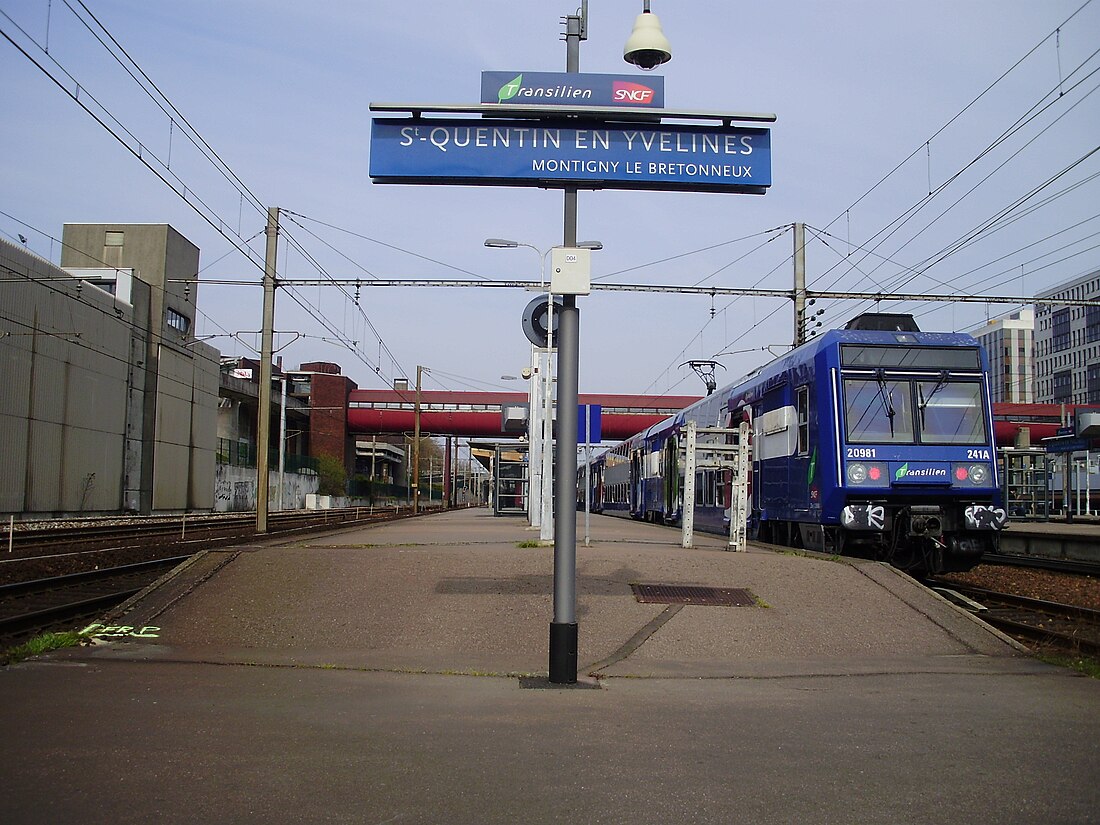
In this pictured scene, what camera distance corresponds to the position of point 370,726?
6.46 metres

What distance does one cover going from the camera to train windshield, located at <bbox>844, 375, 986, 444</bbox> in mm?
15117

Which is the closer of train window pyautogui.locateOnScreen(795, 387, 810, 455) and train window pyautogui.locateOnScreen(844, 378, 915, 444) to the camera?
train window pyautogui.locateOnScreen(844, 378, 915, 444)

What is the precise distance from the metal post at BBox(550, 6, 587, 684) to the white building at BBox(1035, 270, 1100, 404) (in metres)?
104

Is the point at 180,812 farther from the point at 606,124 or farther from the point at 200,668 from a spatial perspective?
the point at 606,124

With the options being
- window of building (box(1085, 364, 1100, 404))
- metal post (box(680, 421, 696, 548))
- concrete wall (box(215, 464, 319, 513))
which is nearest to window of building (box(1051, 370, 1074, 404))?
window of building (box(1085, 364, 1100, 404))

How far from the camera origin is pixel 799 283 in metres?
26.4

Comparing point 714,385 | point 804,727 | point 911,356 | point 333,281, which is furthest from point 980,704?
point 714,385

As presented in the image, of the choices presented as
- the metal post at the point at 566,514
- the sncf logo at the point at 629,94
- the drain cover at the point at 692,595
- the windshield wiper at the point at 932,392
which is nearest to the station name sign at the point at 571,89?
the sncf logo at the point at 629,94

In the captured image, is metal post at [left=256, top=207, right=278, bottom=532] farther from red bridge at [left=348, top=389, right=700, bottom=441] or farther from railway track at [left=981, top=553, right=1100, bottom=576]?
red bridge at [left=348, top=389, right=700, bottom=441]

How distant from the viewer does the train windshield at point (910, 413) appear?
49.6 feet

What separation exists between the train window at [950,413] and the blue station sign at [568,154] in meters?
7.36

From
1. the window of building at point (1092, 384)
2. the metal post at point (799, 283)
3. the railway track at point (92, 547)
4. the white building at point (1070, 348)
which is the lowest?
the railway track at point (92, 547)

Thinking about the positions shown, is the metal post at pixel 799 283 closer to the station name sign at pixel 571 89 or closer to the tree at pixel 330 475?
the station name sign at pixel 571 89

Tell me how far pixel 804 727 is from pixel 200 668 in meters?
4.98
